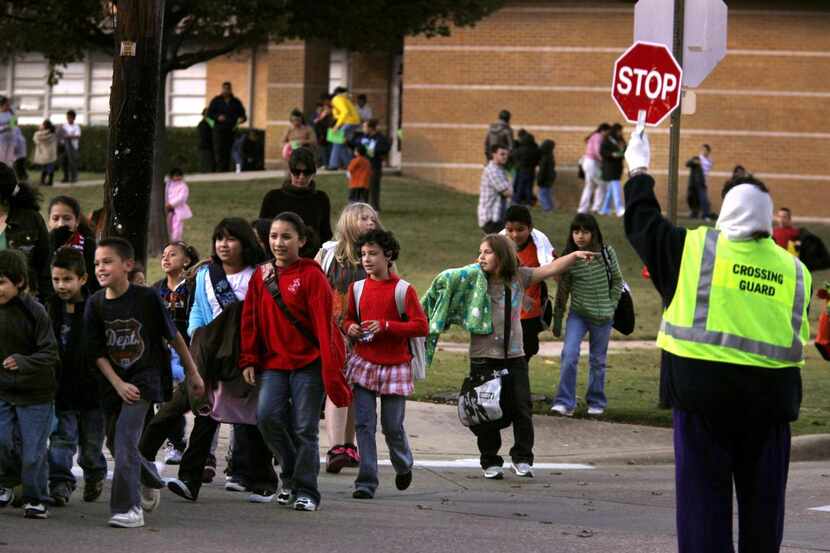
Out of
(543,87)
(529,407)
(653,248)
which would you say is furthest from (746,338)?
(543,87)

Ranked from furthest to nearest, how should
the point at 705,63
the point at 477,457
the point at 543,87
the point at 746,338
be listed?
1. the point at 543,87
2. the point at 705,63
3. the point at 477,457
4. the point at 746,338

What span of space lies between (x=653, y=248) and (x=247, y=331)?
10.4ft

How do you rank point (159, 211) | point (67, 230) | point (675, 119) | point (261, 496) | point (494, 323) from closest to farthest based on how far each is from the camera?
point (261, 496), point (67, 230), point (494, 323), point (675, 119), point (159, 211)

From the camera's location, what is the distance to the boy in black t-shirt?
8.48 metres

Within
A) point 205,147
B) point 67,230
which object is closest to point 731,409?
point 67,230

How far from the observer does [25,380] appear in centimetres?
852

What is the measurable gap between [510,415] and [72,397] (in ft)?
10.5

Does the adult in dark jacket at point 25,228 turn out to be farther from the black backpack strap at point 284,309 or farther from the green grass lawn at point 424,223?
the green grass lawn at point 424,223

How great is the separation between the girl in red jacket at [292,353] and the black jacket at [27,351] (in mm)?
1133

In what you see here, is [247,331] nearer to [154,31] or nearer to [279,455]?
[279,455]

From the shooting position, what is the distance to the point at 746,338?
254 inches

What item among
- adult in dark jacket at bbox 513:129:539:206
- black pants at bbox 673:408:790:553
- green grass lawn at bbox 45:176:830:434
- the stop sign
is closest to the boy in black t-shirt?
black pants at bbox 673:408:790:553

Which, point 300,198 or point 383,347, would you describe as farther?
point 300,198

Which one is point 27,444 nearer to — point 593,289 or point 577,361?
point 577,361
